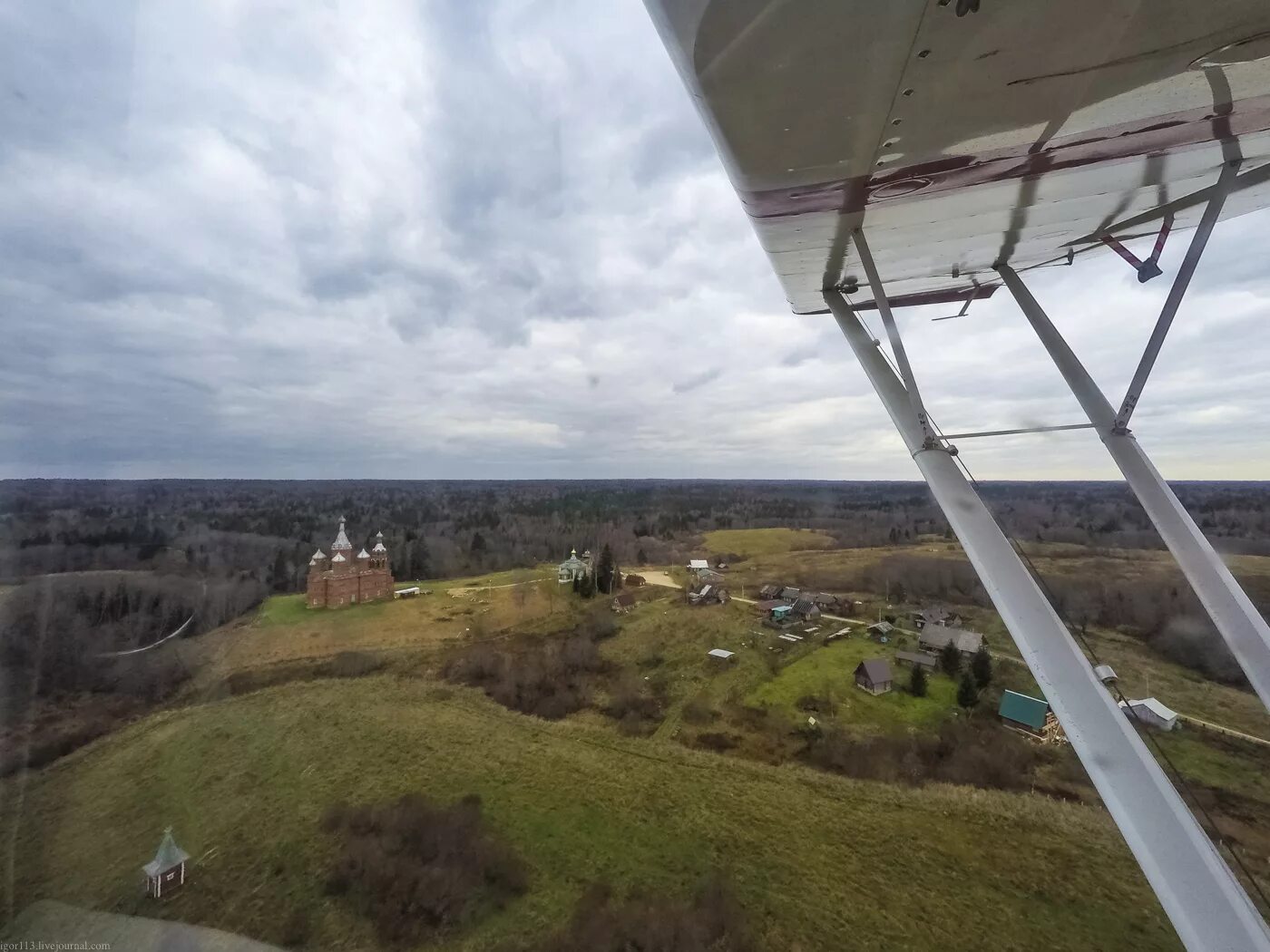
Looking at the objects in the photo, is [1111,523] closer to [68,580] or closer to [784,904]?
[784,904]

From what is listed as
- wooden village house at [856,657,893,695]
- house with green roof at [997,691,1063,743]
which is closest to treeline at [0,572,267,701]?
wooden village house at [856,657,893,695]

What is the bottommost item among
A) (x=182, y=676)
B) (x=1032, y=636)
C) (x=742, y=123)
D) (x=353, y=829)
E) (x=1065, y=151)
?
(x=353, y=829)

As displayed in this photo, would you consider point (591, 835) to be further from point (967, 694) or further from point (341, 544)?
point (341, 544)

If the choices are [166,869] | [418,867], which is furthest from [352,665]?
[418,867]

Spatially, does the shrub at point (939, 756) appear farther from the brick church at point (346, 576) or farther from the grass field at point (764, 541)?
the grass field at point (764, 541)

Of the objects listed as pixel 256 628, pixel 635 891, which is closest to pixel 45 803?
pixel 256 628

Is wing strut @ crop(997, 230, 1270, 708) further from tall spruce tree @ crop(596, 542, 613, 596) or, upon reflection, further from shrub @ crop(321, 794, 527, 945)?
tall spruce tree @ crop(596, 542, 613, 596)

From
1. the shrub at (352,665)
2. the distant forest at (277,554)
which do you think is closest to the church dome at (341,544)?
the distant forest at (277,554)
